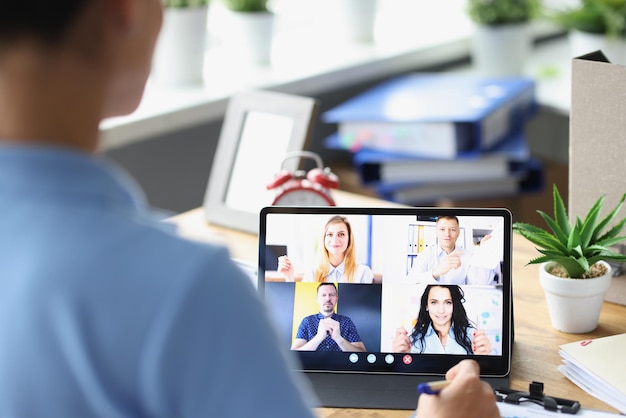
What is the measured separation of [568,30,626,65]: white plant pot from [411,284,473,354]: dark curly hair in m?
1.74

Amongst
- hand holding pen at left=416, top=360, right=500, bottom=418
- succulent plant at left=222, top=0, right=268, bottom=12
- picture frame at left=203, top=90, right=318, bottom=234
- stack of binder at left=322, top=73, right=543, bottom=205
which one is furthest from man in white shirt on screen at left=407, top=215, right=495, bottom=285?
succulent plant at left=222, top=0, right=268, bottom=12

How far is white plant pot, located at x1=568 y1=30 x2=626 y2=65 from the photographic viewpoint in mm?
2883

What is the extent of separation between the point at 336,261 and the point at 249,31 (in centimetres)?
164

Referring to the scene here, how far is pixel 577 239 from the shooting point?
56.4 inches

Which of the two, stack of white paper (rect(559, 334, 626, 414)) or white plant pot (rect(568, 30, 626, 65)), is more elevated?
white plant pot (rect(568, 30, 626, 65))

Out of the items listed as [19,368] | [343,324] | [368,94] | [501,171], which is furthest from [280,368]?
[368,94]

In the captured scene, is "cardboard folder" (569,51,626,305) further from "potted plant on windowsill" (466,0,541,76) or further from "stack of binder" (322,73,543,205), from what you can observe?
"potted plant on windowsill" (466,0,541,76)

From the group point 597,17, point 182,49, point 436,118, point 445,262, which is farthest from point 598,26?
point 445,262

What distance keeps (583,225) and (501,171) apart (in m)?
1.27

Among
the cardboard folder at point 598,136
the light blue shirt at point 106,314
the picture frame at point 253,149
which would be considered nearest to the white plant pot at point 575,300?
the cardboard folder at point 598,136

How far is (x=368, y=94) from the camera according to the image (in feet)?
9.66

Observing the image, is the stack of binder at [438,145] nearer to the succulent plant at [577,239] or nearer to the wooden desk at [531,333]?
the wooden desk at [531,333]

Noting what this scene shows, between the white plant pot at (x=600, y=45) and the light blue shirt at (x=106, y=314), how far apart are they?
96.9 inches

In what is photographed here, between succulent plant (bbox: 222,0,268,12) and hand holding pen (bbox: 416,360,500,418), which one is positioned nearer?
hand holding pen (bbox: 416,360,500,418)
